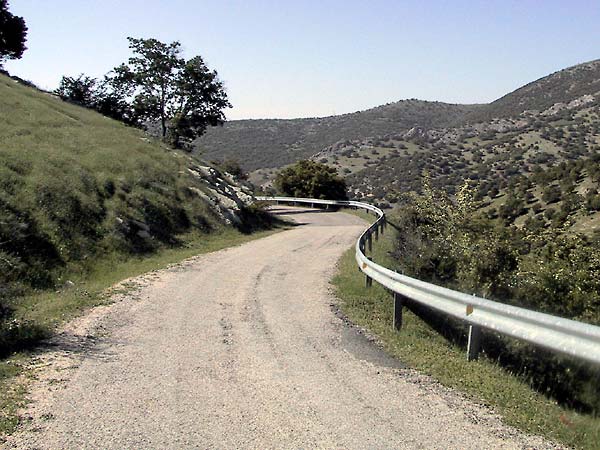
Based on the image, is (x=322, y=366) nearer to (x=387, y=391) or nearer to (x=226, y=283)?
(x=387, y=391)

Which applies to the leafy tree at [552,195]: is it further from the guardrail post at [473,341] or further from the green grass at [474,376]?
the guardrail post at [473,341]

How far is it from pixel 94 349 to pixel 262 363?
2482mm

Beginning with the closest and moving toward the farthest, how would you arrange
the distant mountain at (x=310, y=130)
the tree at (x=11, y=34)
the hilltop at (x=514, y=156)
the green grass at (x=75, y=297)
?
the green grass at (x=75, y=297) < the hilltop at (x=514, y=156) < the tree at (x=11, y=34) < the distant mountain at (x=310, y=130)

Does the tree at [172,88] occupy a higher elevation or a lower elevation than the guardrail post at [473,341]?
higher

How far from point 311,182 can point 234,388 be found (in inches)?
1778

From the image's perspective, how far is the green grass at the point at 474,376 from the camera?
5.17 metres

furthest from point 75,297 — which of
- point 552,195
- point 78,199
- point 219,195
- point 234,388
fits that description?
point 552,195

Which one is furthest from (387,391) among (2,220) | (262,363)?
(2,220)

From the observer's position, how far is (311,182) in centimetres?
5091

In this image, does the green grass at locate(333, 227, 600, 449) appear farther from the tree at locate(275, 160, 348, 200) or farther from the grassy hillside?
the tree at locate(275, 160, 348, 200)

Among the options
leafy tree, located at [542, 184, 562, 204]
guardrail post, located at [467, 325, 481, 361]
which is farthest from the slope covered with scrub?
leafy tree, located at [542, 184, 562, 204]

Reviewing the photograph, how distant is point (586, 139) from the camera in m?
70.1

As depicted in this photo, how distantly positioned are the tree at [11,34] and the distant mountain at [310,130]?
76781 mm

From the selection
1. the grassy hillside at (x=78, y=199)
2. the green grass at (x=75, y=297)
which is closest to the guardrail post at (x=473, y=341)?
the green grass at (x=75, y=297)
